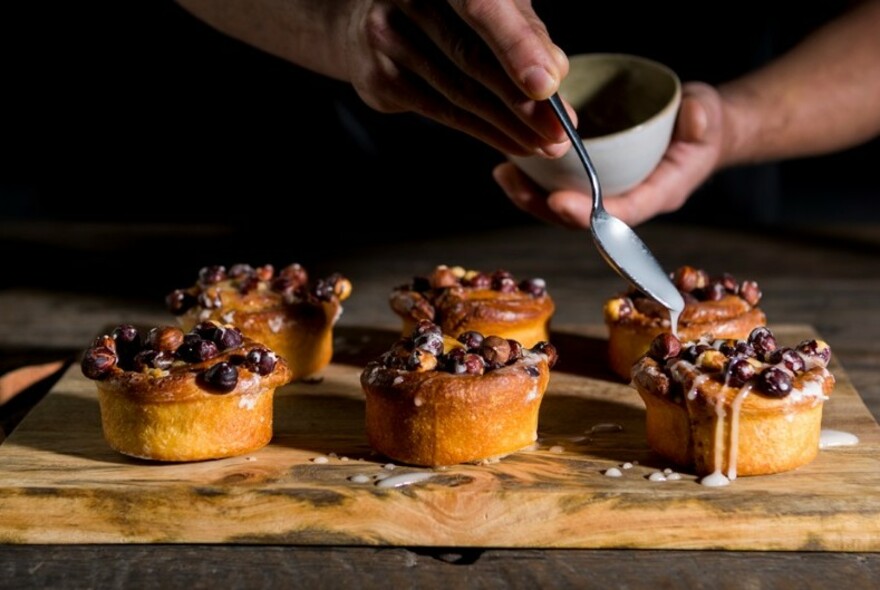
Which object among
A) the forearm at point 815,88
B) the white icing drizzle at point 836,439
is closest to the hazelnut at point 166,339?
the white icing drizzle at point 836,439

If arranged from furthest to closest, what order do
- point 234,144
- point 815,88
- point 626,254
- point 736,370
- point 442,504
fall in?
point 234,144
point 815,88
point 626,254
point 736,370
point 442,504

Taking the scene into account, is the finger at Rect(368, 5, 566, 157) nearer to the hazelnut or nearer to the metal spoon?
the metal spoon

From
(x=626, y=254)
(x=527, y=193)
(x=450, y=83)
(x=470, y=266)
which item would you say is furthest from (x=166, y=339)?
(x=470, y=266)

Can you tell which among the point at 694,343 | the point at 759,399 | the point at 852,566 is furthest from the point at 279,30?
the point at 852,566

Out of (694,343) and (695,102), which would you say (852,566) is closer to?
(694,343)

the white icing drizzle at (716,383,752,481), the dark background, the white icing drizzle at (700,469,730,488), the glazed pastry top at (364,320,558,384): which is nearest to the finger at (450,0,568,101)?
the glazed pastry top at (364,320,558,384)

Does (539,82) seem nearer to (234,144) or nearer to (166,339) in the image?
(166,339)
